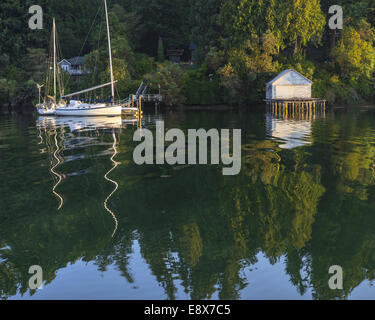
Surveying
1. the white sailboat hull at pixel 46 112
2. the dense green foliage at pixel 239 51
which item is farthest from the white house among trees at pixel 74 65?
the white sailboat hull at pixel 46 112

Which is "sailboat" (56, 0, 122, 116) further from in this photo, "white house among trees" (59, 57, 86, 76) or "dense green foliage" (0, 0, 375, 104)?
"white house among trees" (59, 57, 86, 76)

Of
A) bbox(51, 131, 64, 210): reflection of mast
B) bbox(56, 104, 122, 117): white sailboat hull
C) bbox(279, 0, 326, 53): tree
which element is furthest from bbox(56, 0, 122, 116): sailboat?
bbox(51, 131, 64, 210): reflection of mast

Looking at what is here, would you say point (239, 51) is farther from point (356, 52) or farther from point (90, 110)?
point (90, 110)

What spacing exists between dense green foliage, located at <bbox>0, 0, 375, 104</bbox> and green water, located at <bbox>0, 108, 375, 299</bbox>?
1959 inches

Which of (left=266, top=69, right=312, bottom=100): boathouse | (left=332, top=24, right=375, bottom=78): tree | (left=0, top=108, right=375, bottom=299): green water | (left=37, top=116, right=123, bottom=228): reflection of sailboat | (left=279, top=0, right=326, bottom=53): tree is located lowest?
(left=0, top=108, right=375, bottom=299): green water

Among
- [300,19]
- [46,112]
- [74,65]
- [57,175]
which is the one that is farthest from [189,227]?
[74,65]

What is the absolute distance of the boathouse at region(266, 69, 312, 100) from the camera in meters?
70.6

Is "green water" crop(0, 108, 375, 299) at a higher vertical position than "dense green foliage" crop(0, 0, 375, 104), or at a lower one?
lower

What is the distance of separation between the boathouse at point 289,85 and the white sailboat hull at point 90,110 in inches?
929

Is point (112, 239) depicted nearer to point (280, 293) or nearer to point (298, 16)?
point (280, 293)

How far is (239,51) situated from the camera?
7619cm

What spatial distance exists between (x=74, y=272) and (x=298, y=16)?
69454 millimetres

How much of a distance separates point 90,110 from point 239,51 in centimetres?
2649
